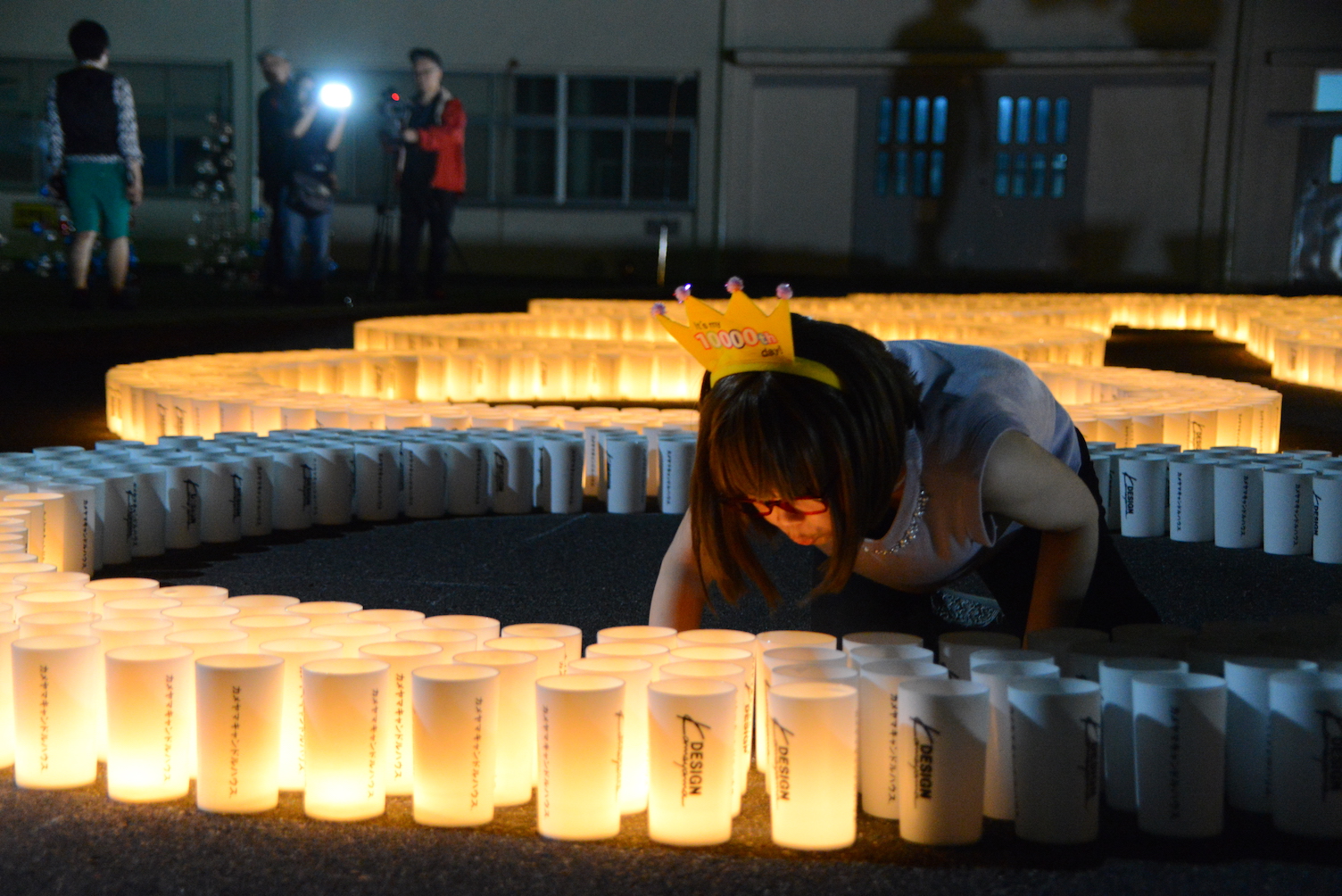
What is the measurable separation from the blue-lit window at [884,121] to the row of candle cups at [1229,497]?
1719 cm

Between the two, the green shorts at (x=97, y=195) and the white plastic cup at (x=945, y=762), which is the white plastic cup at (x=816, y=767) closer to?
the white plastic cup at (x=945, y=762)

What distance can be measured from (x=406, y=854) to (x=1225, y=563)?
317cm

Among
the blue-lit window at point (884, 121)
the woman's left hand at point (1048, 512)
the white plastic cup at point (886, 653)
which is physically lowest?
the white plastic cup at point (886, 653)

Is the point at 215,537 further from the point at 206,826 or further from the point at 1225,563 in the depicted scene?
the point at 1225,563

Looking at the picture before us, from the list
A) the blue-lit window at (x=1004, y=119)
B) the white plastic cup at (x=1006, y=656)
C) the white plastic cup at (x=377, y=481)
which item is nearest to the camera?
the white plastic cup at (x=1006, y=656)

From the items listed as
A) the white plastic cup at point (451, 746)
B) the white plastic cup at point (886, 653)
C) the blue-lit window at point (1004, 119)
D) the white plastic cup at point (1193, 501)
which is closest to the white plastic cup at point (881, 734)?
the white plastic cup at point (886, 653)

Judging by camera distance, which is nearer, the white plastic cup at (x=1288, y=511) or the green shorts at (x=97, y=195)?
the white plastic cup at (x=1288, y=511)

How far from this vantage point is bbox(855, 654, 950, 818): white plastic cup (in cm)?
239

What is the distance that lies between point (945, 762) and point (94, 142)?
377 inches

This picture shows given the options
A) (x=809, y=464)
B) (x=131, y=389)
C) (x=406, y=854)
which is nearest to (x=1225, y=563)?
(x=809, y=464)

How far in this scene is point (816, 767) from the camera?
2303mm

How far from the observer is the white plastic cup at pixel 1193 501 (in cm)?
496

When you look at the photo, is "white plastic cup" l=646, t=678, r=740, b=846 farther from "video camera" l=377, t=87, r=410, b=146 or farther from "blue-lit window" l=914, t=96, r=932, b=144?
"blue-lit window" l=914, t=96, r=932, b=144

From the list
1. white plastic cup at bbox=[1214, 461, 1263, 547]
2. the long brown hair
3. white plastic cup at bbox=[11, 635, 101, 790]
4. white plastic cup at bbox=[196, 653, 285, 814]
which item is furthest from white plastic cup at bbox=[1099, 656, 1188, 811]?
white plastic cup at bbox=[1214, 461, 1263, 547]
